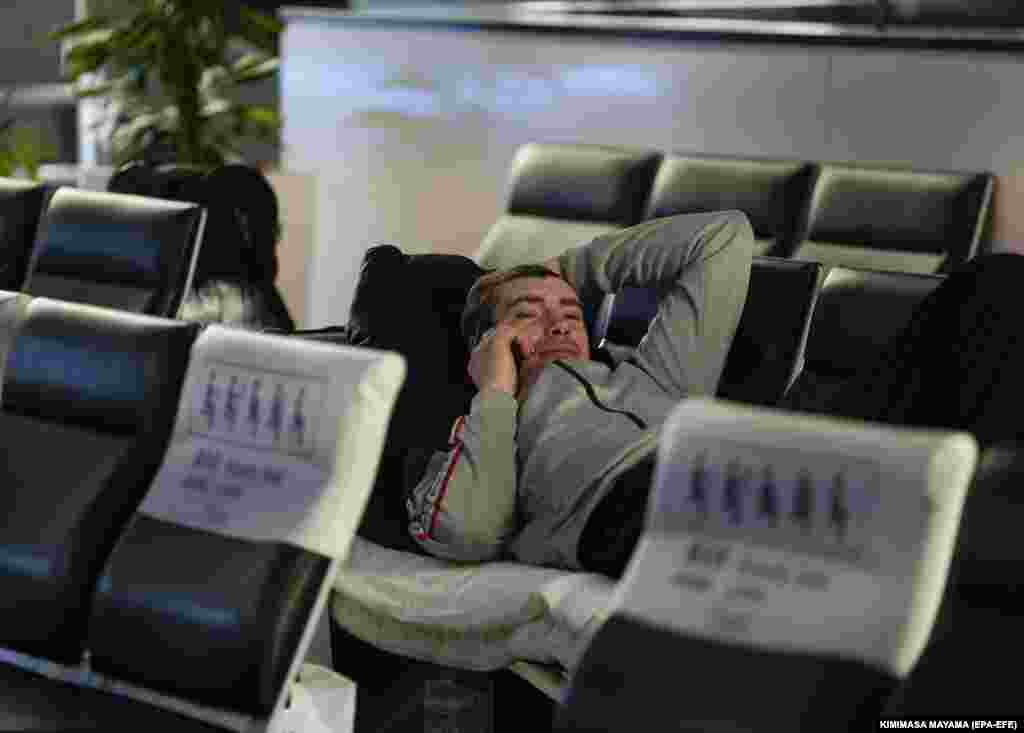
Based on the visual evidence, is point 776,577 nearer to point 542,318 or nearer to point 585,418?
point 585,418

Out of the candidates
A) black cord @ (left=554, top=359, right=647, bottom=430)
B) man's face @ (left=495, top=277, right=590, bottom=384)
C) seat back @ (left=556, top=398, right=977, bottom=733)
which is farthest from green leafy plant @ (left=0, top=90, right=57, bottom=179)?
seat back @ (left=556, top=398, right=977, bottom=733)

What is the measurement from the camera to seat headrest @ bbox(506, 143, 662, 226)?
13.4ft

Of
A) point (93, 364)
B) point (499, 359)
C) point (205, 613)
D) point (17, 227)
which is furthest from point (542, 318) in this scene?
point (17, 227)

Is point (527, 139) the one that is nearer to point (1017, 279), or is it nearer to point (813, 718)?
point (1017, 279)

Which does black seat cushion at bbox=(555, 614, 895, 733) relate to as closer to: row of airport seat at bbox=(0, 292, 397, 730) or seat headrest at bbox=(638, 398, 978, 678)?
seat headrest at bbox=(638, 398, 978, 678)

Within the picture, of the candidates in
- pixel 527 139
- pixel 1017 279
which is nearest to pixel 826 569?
pixel 1017 279

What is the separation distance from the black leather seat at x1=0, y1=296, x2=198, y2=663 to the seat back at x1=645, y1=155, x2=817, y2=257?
6.69 ft

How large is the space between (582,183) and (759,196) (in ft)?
1.66

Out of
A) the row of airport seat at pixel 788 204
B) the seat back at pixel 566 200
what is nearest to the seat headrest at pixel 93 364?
the row of airport seat at pixel 788 204

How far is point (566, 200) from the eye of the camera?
4.19m

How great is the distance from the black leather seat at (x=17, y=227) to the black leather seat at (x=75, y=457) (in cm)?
105

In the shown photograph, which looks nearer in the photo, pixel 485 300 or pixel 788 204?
pixel 485 300

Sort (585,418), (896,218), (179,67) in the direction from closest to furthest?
1. (585,418)
2. (896,218)
3. (179,67)

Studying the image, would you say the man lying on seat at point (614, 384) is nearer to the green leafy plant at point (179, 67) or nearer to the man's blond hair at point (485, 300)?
the man's blond hair at point (485, 300)
